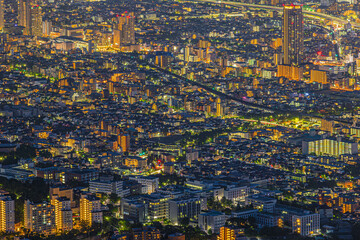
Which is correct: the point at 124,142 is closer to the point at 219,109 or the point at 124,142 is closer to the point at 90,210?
the point at 219,109

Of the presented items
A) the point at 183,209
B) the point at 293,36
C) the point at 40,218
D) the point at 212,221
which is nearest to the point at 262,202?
the point at 183,209

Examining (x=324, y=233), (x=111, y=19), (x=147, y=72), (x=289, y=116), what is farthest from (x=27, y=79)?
(x=324, y=233)

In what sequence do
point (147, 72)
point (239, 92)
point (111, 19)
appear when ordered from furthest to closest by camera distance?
point (111, 19)
point (147, 72)
point (239, 92)

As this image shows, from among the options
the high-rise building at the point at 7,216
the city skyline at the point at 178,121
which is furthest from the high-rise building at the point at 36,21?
the high-rise building at the point at 7,216

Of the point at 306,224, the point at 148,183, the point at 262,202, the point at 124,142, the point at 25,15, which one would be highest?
the point at 25,15

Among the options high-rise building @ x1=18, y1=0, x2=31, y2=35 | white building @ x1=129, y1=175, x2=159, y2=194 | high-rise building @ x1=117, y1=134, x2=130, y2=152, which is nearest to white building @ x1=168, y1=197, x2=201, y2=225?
white building @ x1=129, y1=175, x2=159, y2=194

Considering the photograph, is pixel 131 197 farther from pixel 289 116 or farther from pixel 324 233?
pixel 289 116

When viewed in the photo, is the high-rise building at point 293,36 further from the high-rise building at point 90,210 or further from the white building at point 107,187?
the high-rise building at point 90,210
